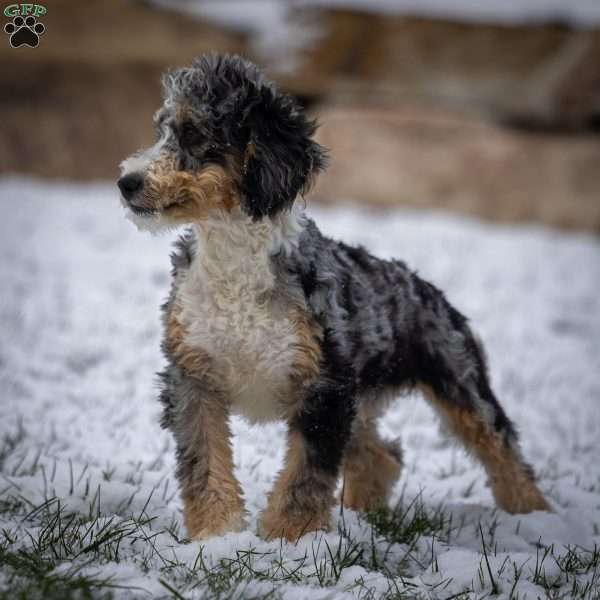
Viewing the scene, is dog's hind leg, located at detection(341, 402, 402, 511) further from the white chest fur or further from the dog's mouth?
the dog's mouth

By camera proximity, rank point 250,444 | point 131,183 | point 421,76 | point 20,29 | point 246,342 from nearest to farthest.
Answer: point 131,183 < point 246,342 < point 250,444 < point 20,29 < point 421,76

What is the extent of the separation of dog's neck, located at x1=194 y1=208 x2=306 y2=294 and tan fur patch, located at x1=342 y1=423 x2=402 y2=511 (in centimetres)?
117

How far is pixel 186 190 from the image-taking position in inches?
135

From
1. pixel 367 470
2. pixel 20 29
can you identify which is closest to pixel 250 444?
pixel 367 470

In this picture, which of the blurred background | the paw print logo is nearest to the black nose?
the paw print logo

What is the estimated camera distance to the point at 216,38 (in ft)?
41.7

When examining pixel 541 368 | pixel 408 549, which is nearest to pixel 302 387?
pixel 408 549

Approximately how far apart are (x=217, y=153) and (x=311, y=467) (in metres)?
1.29

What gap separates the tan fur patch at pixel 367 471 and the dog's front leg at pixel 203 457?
3.10 feet

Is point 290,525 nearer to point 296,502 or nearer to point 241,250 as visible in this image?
point 296,502

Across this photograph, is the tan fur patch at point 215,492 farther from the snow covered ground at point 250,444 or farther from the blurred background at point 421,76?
the blurred background at point 421,76

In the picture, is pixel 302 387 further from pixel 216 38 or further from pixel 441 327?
pixel 216 38

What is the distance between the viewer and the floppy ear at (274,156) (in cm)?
352

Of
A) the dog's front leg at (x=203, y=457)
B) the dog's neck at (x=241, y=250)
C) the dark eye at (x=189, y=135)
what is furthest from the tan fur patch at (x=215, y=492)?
the dark eye at (x=189, y=135)
